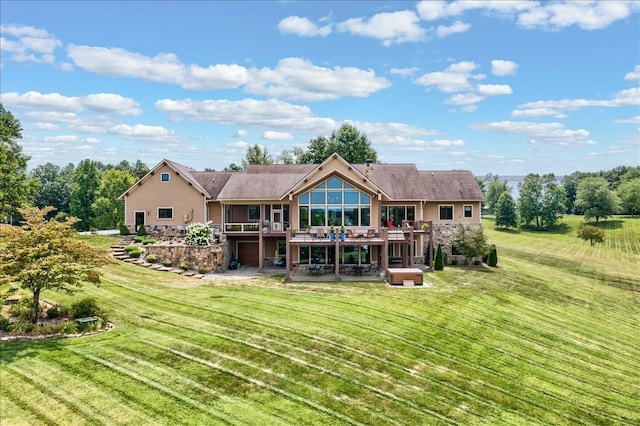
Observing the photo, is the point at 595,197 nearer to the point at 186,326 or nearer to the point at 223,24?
the point at 223,24

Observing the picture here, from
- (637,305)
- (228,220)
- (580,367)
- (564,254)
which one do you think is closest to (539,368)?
(580,367)

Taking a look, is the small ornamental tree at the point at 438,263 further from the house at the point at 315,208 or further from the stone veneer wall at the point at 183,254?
the stone veneer wall at the point at 183,254

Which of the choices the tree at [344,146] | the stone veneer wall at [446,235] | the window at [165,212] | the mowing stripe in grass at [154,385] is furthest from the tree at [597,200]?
the mowing stripe in grass at [154,385]

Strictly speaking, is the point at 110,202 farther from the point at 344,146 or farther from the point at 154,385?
the point at 154,385

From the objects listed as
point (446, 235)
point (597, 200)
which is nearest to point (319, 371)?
point (446, 235)

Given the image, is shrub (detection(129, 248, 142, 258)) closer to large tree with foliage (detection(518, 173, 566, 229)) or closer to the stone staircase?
the stone staircase
